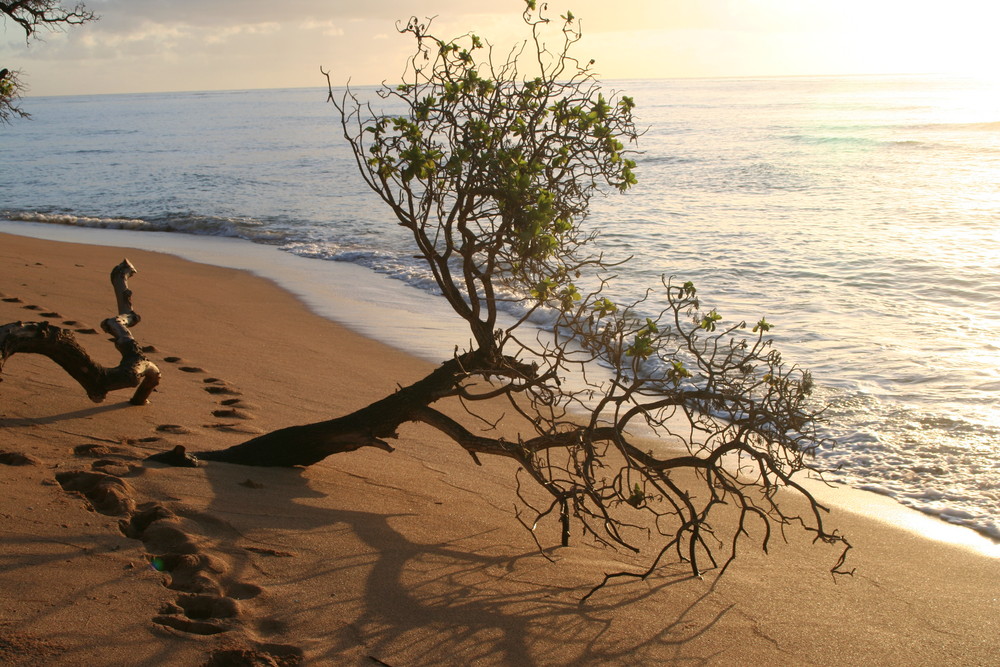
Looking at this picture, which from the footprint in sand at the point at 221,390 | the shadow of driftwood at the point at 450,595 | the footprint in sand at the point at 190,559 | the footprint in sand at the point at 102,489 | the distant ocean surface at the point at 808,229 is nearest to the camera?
the footprint in sand at the point at 190,559

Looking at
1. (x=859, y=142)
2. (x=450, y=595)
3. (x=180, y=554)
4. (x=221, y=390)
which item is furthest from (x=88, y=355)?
(x=859, y=142)

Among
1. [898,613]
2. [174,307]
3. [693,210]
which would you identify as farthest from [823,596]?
[693,210]

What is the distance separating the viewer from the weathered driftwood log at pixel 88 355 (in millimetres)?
4582

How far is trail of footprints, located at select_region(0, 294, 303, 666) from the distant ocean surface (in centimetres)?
413

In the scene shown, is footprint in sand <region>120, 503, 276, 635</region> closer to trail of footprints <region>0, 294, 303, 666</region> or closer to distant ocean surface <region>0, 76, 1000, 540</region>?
trail of footprints <region>0, 294, 303, 666</region>

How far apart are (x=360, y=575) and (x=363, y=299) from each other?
8.40 m

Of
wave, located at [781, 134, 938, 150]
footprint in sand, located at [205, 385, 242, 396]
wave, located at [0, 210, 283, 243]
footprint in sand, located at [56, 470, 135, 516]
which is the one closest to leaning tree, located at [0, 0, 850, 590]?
footprint in sand, located at [56, 470, 135, 516]

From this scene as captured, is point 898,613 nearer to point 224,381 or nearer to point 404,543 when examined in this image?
point 404,543

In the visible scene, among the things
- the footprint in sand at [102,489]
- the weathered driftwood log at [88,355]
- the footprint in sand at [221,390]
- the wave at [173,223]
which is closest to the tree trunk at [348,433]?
the footprint in sand at [102,489]

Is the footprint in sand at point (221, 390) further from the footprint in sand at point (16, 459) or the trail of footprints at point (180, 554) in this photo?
the footprint in sand at point (16, 459)

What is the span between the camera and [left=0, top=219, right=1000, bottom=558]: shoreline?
5.21 m

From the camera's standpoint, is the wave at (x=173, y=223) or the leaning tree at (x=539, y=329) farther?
the wave at (x=173, y=223)

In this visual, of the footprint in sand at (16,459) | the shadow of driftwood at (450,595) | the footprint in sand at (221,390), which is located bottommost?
the shadow of driftwood at (450,595)

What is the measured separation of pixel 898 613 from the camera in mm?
3730
